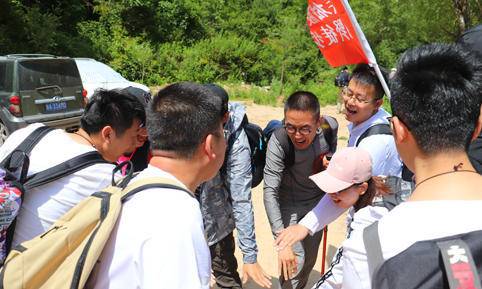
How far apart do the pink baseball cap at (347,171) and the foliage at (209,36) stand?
46.0 ft

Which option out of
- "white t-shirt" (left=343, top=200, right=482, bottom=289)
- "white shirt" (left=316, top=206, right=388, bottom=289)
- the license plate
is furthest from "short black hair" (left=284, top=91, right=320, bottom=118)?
the license plate

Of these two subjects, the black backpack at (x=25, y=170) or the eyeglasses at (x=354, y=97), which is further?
the eyeglasses at (x=354, y=97)

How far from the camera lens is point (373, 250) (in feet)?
3.30

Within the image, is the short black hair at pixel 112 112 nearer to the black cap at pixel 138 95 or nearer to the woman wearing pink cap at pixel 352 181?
the black cap at pixel 138 95

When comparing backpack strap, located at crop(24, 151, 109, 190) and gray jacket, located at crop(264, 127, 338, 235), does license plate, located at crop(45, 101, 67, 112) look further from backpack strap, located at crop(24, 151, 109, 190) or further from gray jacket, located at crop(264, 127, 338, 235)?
backpack strap, located at crop(24, 151, 109, 190)

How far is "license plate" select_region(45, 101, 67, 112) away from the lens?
7.79 metres

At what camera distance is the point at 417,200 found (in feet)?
3.48

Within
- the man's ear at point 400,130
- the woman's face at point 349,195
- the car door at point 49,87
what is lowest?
the woman's face at point 349,195

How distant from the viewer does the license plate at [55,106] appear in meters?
7.79

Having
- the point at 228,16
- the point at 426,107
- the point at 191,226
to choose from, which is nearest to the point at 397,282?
the point at 426,107

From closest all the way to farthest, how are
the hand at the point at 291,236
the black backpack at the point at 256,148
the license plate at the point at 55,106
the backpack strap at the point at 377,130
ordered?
the hand at the point at 291,236, the backpack strap at the point at 377,130, the black backpack at the point at 256,148, the license plate at the point at 55,106

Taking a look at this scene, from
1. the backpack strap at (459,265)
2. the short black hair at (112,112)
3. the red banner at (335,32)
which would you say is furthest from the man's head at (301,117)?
the backpack strap at (459,265)

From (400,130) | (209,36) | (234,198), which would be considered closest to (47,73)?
(234,198)

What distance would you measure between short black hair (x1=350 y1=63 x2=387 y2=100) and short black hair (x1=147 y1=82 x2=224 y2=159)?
5.24 ft
